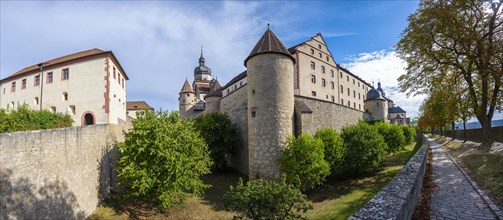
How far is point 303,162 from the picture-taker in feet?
53.9

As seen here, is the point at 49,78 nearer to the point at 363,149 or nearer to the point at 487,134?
the point at 363,149

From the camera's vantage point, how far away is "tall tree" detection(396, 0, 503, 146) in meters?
16.1

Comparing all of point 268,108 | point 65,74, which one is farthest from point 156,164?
point 65,74

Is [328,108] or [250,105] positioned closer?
[250,105]

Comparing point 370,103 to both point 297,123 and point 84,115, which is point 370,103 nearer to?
point 297,123

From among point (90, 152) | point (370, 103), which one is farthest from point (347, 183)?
point (370, 103)

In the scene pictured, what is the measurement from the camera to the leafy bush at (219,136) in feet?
76.2

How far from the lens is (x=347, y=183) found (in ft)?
63.3

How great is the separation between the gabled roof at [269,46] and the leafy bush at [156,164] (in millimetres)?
8442

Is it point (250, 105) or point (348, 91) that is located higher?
point (348, 91)

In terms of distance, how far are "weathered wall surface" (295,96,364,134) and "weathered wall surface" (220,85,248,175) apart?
6111 millimetres

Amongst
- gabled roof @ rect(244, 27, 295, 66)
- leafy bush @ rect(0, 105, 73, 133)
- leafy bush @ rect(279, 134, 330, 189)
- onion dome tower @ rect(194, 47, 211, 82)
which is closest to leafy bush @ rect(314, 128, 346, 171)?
leafy bush @ rect(279, 134, 330, 189)

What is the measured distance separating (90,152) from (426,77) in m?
25.0

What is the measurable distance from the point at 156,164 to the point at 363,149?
16223 millimetres
